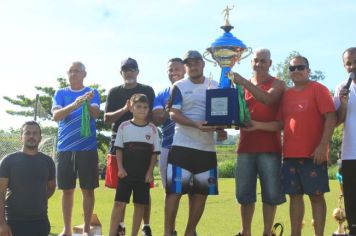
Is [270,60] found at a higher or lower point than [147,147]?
higher

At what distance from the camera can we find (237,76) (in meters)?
5.56

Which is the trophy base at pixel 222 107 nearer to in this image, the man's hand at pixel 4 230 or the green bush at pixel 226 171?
the man's hand at pixel 4 230

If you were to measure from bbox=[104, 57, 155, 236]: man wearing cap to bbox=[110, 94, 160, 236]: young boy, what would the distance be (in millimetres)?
344

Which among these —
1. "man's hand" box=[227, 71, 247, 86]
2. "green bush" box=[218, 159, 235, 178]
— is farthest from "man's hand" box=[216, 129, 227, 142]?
"green bush" box=[218, 159, 235, 178]

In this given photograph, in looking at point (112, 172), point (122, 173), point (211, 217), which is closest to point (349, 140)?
point (122, 173)

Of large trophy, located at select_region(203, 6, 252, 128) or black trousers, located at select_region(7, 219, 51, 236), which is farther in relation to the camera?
large trophy, located at select_region(203, 6, 252, 128)

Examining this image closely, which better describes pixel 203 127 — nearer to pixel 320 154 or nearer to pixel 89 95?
pixel 320 154

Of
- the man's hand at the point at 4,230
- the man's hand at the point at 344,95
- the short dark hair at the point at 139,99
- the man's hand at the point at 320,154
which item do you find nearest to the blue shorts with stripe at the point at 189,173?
the short dark hair at the point at 139,99

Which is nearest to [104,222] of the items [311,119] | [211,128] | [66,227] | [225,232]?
[225,232]

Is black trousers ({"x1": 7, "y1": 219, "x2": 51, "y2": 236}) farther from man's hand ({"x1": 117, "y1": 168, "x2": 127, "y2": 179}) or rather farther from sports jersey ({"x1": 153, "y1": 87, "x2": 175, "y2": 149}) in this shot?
sports jersey ({"x1": 153, "y1": 87, "x2": 175, "y2": 149})

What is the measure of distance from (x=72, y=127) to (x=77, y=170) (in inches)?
19.7

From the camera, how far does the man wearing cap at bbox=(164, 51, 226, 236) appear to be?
560 centimetres

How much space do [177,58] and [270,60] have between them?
55.9 inches

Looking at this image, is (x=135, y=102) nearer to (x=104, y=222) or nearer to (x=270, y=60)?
(x=270, y=60)
